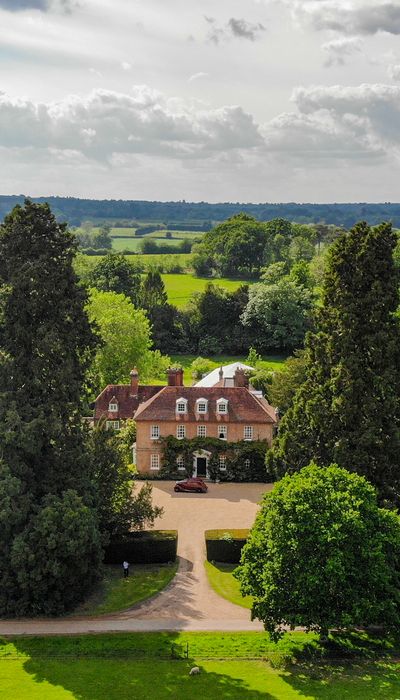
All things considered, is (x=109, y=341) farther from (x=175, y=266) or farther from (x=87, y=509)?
(x=175, y=266)

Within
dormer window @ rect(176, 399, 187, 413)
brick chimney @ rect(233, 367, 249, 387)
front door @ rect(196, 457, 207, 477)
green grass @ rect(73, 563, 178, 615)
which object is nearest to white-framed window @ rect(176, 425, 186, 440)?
dormer window @ rect(176, 399, 187, 413)

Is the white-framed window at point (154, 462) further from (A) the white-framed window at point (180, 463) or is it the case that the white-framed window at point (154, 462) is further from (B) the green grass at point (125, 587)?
(B) the green grass at point (125, 587)

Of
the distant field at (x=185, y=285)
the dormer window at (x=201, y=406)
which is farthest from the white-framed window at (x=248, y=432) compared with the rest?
the distant field at (x=185, y=285)

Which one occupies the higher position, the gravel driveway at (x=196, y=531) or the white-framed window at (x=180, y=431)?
the white-framed window at (x=180, y=431)

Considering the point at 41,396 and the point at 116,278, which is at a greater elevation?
the point at 116,278

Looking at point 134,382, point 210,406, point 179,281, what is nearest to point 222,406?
point 210,406

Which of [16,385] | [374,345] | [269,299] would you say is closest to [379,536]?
[374,345]

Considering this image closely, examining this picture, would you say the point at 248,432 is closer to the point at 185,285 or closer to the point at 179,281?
the point at 185,285

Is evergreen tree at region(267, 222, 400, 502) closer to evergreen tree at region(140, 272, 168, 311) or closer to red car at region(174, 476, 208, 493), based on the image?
red car at region(174, 476, 208, 493)
